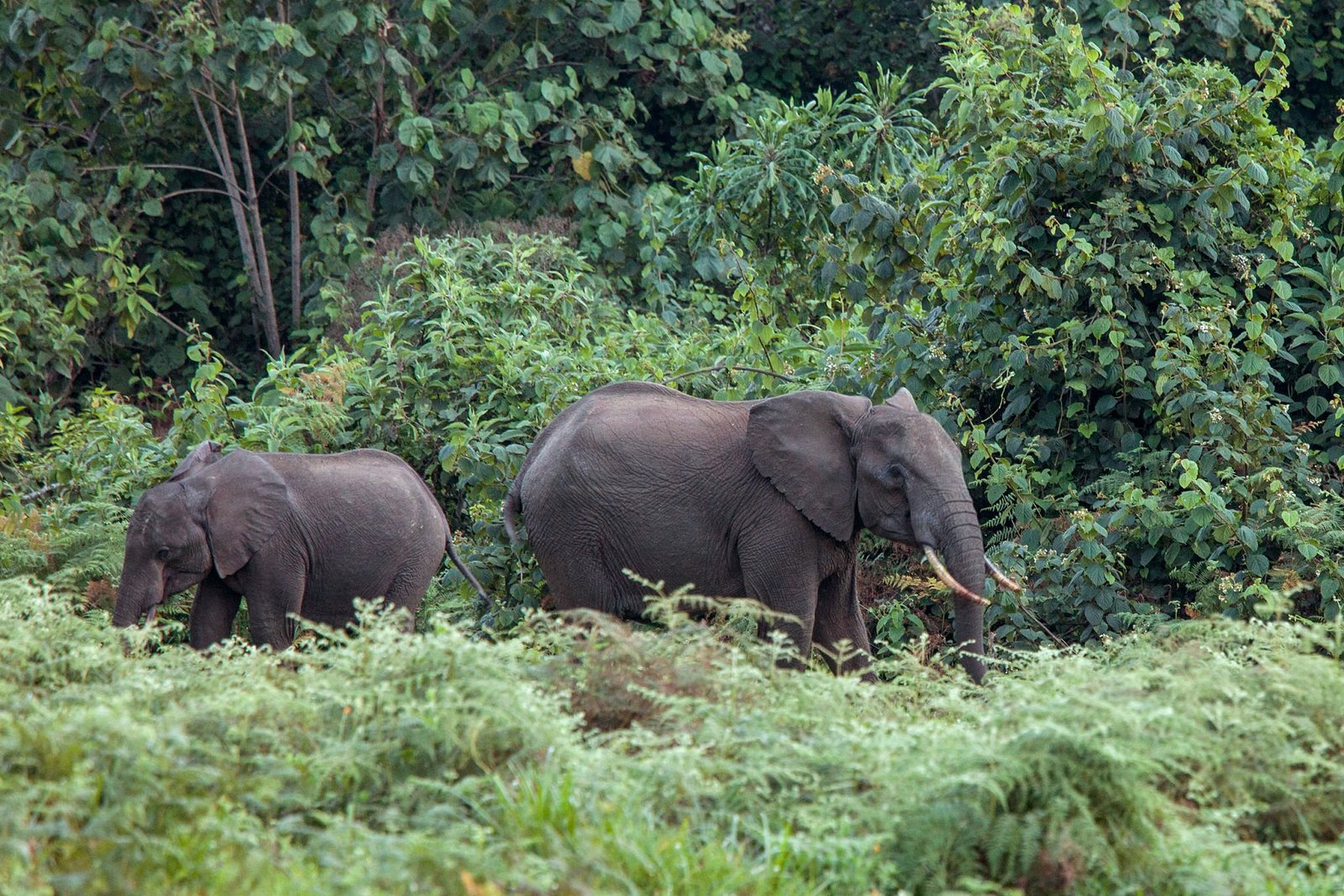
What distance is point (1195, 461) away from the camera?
28.8 feet

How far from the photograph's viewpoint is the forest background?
18.8ft

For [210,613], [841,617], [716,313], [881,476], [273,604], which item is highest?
[881,476]

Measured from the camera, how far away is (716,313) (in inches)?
516

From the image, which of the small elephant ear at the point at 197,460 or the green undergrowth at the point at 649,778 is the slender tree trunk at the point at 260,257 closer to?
the small elephant ear at the point at 197,460

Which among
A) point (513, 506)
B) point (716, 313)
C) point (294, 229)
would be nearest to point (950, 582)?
point (513, 506)

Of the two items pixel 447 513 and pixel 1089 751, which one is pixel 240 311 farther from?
pixel 1089 751

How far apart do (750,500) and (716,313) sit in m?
5.32

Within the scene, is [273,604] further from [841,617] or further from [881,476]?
[881,476]

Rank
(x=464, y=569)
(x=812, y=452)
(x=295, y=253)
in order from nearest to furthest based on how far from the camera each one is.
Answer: (x=812, y=452) → (x=464, y=569) → (x=295, y=253)

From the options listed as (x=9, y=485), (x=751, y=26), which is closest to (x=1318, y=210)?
(x=9, y=485)

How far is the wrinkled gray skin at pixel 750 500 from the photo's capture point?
771cm

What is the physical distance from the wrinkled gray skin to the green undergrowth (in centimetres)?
139

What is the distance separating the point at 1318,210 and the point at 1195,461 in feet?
6.91

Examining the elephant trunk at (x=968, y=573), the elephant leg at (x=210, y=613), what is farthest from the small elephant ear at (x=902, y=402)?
the elephant leg at (x=210, y=613)
